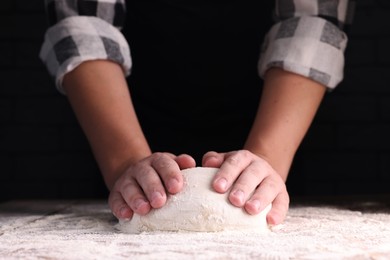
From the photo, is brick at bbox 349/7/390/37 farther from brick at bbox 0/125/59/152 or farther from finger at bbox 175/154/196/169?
finger at bbox 175/154/196/169

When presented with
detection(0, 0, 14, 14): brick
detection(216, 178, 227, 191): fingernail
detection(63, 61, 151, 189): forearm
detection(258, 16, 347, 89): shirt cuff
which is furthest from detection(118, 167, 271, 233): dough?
detection(0, 0, 14, 14): brick

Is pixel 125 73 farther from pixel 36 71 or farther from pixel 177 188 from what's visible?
pixel 36 71

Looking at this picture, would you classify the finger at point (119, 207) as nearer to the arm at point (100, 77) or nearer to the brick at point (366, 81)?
the arm at point (100, 77)

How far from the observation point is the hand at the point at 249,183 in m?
0.87

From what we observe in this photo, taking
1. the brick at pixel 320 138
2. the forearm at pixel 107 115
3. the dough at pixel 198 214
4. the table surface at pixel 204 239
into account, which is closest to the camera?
the table surface at pixel 204 239

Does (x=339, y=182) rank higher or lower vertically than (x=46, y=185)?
higher

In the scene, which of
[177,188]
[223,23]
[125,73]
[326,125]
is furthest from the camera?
[326,125]

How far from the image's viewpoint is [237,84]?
4.75 ft

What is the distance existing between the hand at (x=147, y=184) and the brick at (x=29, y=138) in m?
1.22

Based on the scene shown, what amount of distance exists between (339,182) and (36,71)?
1010mm

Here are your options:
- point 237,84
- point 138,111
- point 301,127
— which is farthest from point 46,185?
point 301,127

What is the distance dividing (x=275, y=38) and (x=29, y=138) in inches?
46.9

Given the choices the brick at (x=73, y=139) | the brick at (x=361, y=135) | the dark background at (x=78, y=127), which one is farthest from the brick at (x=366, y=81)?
the brick at (x=73, y=139)

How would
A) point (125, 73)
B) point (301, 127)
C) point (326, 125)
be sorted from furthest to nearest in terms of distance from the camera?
point (326, 125) → point (125, 73) → point (301, 127)
